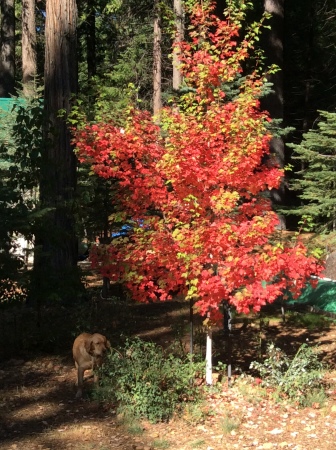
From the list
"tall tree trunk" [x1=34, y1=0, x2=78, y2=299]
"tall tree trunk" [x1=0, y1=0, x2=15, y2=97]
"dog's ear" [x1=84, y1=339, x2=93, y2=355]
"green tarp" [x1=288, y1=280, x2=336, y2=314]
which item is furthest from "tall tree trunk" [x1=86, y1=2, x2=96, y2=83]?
"dog's ear" [x1=84, y1=339, x2=93, y2=355]

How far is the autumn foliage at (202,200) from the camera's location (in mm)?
6500

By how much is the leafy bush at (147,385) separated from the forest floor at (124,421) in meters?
0.15

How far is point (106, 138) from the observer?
730 cm

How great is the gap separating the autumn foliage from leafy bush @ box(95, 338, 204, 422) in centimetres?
79

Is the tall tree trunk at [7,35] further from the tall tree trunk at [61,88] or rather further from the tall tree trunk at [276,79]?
the tall tree trunk at [61,88]

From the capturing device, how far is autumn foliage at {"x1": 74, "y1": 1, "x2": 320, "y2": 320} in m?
6.50

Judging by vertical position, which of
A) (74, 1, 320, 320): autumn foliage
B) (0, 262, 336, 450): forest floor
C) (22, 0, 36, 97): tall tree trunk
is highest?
(22, 0, 36, 97): tall tree trunk

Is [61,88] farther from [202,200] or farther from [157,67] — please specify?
[157,67]

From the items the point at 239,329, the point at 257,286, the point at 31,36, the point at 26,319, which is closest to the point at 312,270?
the point at 257,286

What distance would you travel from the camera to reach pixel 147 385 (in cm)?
656

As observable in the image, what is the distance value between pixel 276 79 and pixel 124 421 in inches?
424

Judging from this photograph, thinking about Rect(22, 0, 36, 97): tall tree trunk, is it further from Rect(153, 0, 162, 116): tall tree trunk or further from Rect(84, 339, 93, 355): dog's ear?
Rect(84, 339, 93, 355): dog's ear

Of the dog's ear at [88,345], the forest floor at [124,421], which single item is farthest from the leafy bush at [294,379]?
the dog's ear at [88,345]

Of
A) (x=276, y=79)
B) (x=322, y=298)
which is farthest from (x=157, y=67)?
(x=322, y=298)
